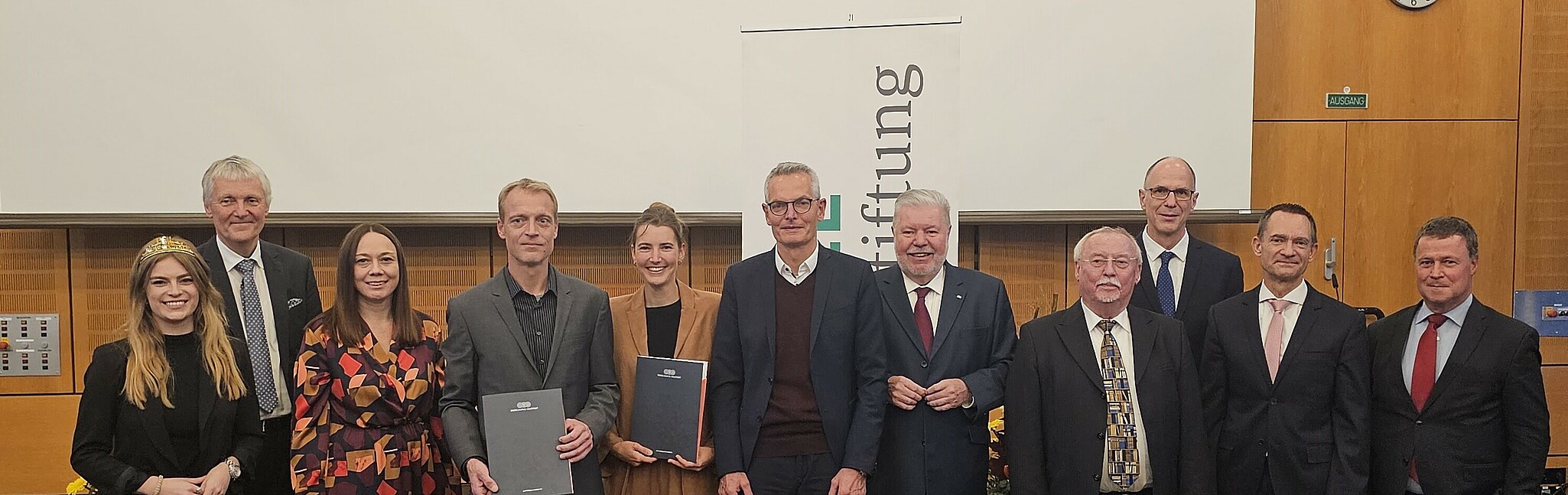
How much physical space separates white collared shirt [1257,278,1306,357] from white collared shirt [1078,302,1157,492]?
1.44 ft

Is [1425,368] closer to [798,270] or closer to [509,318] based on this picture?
[798,270]

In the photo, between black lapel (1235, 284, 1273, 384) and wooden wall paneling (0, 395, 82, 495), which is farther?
wooden wall paneling (0, 395, 82, 495)

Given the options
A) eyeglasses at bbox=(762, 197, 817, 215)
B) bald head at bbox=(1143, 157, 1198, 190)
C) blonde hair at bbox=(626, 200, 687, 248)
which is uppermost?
bald head at bbox=(1143, 157, 1198, 190)

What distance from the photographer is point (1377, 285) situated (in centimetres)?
471

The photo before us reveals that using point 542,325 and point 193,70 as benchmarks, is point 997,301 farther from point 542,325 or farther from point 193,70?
point 193,70

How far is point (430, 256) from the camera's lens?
4.54 metres

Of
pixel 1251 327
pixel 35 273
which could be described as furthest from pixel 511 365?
pixel 35 273

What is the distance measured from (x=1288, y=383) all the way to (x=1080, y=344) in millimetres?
632

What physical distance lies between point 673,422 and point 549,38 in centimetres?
225

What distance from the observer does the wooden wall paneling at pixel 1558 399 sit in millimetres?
4777

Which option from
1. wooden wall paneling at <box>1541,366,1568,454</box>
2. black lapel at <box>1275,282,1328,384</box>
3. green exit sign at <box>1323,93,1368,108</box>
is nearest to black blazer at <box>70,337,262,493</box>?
black lapel at <box>1275,282,1328,384</box>

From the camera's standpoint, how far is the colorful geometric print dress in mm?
2779

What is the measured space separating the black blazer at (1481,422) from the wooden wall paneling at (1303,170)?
1.74 m

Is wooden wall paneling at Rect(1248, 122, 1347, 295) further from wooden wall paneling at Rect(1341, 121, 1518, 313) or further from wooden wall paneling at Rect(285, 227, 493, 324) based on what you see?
wooden wall paneling at Rect(285, 227, 493, 324)
